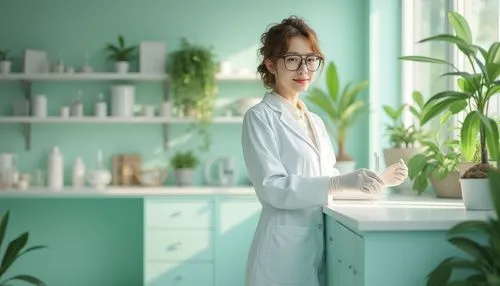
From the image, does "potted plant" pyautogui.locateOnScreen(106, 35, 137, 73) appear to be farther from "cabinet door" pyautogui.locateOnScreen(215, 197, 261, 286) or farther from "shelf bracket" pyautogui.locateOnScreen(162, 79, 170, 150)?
"cabinet door" pyautogui.locateOnScreen(215, 197, 261, 286)

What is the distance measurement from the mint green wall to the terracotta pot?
169cm

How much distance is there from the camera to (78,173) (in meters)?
4.82

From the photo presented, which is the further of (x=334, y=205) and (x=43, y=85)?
(x=43, y=85)

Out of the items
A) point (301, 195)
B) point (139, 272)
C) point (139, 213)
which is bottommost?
point (139, 272)

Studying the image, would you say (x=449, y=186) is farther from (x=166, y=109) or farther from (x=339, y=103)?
(x=166, y=109)

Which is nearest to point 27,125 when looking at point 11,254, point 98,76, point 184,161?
point 98,76

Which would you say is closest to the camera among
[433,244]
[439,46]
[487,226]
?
[487,226]

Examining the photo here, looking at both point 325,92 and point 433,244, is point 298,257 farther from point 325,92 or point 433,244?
point 325,92

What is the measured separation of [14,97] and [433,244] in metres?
3.77

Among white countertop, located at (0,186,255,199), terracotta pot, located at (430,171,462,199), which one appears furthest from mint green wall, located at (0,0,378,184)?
terracotta pot, located at (430,171,462,199)

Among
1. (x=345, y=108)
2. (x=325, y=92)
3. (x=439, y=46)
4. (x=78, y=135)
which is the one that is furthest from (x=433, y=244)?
(x=78, y=135)

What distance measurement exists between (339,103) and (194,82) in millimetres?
996

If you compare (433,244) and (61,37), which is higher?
(61,37)

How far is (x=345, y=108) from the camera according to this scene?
472 cm
